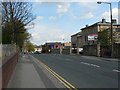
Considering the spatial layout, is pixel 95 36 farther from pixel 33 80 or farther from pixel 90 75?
pixel 33 80

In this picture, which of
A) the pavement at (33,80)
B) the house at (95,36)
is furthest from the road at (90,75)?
the house at (95,36)

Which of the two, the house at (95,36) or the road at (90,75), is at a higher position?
the house at (95,36)

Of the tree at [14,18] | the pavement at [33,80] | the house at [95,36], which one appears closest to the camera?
the pavement at [33,80]

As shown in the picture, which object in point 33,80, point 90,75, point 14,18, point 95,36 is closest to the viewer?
point 33,80

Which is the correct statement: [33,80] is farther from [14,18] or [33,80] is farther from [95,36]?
[95,36]

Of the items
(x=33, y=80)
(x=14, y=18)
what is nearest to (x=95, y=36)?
(x=14, y=18)

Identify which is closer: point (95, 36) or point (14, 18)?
point (14, 18)

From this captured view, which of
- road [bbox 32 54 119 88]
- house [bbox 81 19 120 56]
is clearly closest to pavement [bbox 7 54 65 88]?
road [bbox 32 54 119 88]

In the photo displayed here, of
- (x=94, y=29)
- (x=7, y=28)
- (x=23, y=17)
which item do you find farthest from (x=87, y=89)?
(x=94, y=29)

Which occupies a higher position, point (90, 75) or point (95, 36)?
point (95, 36)

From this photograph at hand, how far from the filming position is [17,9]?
56.8 m

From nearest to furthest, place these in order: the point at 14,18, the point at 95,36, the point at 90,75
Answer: the point at 90,75 < the point at 14,18 < the point at 95,36

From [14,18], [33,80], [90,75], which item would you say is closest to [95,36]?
[14,18]

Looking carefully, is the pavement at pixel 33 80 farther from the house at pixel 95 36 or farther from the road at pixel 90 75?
the house at pixel 95 36
